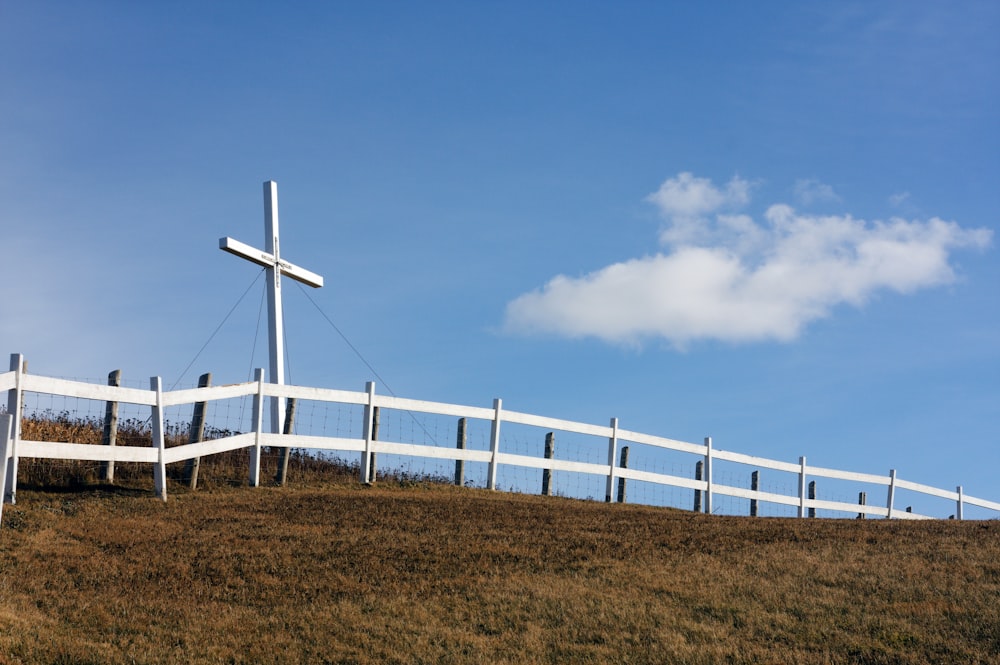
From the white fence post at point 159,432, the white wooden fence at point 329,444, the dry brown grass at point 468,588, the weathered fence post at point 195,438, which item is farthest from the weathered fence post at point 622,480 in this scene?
the white fence post at point 159,432

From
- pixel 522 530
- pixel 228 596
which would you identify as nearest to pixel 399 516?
pixel 522 530

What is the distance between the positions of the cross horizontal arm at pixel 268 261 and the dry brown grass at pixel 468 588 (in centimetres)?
898

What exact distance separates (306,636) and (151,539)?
5416 mm

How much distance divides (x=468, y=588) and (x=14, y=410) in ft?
29.3

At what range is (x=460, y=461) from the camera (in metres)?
23.5

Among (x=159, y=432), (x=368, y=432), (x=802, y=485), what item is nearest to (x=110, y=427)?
(x=159, y=432)

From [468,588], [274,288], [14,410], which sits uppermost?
[274,288]

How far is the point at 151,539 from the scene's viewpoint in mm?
15516

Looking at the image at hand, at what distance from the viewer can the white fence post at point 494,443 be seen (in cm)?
2380

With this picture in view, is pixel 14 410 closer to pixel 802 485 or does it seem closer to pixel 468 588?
pixel 468 588

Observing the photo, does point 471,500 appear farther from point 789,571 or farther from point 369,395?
point 789,571

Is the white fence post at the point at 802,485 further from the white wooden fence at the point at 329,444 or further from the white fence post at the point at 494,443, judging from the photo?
the white fence post at the point at 494,443

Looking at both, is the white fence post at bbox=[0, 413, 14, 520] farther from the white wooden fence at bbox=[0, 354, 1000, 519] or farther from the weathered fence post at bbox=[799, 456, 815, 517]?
the weathered fence post at bbox=[799, 456, 815, 517]

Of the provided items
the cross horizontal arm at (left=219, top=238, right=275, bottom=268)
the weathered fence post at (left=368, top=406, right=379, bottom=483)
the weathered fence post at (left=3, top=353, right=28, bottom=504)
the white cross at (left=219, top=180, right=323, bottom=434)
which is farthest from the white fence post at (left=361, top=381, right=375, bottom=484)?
the weathered fence post at (left=3, top=353, right=28, bottom=504)
